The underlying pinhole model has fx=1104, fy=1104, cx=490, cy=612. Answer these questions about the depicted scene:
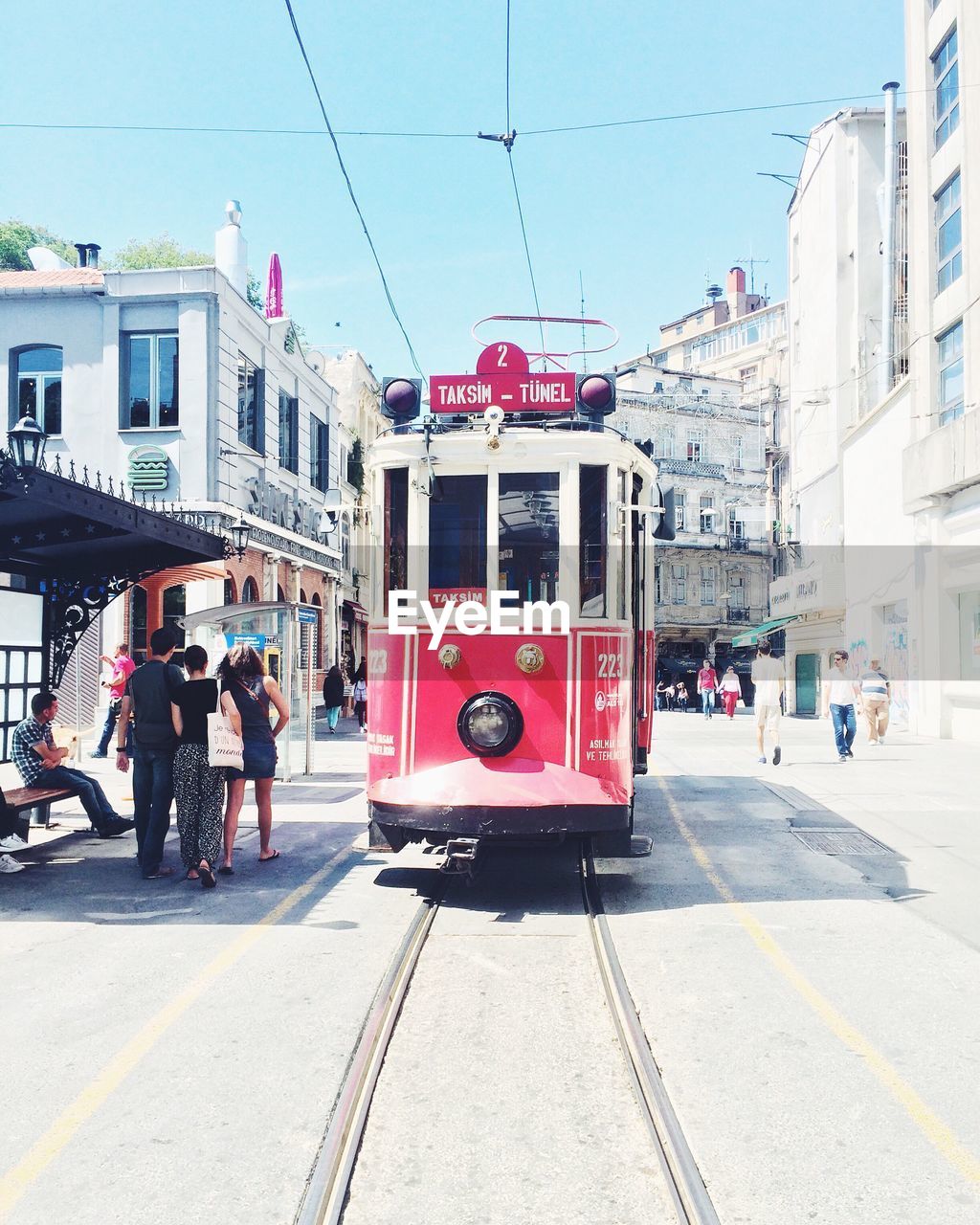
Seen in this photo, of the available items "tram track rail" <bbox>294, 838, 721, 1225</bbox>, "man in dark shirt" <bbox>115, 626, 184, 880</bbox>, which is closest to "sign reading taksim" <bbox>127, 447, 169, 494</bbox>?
"man in dark shirt" <bbox>115, 626, 184, 880</bbox>

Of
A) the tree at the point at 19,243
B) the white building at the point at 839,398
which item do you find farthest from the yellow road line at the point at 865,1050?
the tree at the point at 19,243

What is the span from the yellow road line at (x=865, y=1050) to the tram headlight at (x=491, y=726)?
186 centimetres

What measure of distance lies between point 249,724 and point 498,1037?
170 inches

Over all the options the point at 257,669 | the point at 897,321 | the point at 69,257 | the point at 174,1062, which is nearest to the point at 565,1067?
the point at 174,1062

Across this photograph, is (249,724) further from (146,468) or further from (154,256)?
(154,256)

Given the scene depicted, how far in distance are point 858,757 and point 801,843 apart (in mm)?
8372

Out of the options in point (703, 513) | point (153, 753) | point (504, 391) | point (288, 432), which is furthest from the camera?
point (703, 513)

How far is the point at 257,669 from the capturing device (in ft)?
28.5

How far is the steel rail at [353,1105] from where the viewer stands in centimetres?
332

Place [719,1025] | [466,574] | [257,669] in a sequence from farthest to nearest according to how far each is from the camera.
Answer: [257,669] < [466,574] < [719,1025]

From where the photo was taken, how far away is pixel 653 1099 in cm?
410

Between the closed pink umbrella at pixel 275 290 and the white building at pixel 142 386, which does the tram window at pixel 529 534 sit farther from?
the closed pink umbrella at pixel 275 290

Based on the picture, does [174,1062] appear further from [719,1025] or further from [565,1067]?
[719,1025]

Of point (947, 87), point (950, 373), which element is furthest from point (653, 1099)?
point (947, 87)
